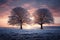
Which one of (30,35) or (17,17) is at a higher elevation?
(17,17)

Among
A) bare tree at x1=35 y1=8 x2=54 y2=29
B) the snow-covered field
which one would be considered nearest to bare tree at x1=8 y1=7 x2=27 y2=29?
bare tree at x1=35 y1=8 x2=54 y2=29

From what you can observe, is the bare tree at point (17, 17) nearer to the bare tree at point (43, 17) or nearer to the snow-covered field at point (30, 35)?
the bare tree at point (43, 17)

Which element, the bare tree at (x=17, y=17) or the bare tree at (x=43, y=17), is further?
the bare tree at (x=43, y=17)

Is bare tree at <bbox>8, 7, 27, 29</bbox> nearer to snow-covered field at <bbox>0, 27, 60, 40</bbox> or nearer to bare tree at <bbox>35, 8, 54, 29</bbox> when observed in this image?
bare tree at <bbox>35, 8, 54, 29</bbox>

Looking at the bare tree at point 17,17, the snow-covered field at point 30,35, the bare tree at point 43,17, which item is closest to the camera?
the snow-covered field at point 30,35

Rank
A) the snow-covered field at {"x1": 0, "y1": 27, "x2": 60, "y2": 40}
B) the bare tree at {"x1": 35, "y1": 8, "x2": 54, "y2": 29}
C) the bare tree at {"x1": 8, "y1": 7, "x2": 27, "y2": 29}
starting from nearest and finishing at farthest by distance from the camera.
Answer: the snow-covered field at {"x1": 0, "y1": 27, "x2": 60, "y2": 40} → the bare tree at {"x1": 8, "y1": 7, "x2": 27, "y2": 29} → the bare tree at {"x1": 35, "y1": 8, "x2": 54, "y2": 29}

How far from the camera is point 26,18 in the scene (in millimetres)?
21531

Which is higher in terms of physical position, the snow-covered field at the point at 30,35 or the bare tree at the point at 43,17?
the bare tree at the point at 43,17

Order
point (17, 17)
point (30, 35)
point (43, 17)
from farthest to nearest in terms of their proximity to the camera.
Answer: point (43, 17) → point (17, 17) → point (30, 35)

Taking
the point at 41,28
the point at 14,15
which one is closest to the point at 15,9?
the point at 14,15

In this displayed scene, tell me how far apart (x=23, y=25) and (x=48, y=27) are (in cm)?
293

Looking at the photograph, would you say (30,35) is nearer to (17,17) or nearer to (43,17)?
(17,17)

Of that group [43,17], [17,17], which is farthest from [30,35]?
[43,17]

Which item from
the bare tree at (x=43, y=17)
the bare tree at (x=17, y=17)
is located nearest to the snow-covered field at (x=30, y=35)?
the bare tree at (x=17, y=17)
